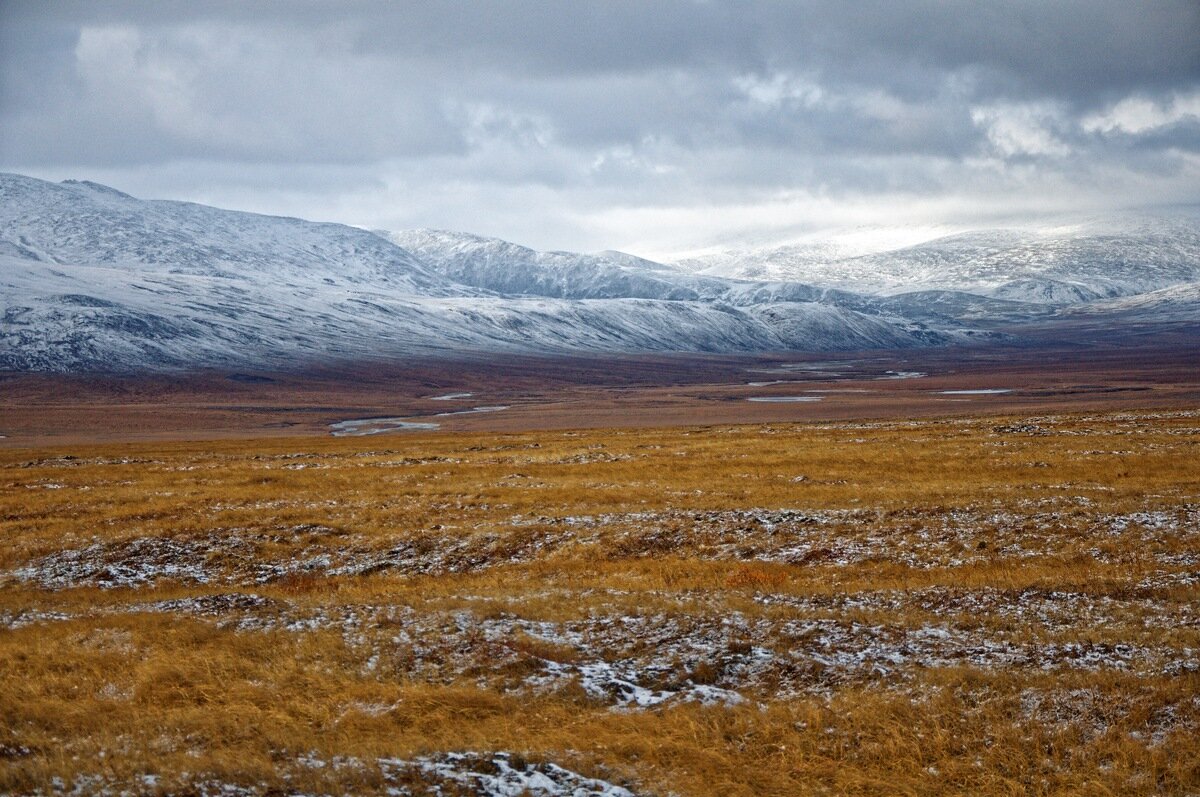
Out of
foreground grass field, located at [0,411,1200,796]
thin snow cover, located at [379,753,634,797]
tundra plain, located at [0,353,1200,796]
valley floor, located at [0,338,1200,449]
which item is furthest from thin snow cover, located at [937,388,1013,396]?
thin snow cover, located at [379,753,634,797]

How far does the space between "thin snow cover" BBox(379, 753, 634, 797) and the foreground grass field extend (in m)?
0.06

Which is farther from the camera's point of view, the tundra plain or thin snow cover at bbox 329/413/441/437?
thin snow cover at bbox 329/413/441/437

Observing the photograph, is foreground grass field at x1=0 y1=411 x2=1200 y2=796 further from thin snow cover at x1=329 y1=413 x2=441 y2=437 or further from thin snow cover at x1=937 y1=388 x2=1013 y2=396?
thin snow cover at x1=937 y1=388 x2=1013 y2=396

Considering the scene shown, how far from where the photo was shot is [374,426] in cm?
12388

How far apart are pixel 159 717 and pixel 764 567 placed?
736 inches

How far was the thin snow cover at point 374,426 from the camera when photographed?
371 feet

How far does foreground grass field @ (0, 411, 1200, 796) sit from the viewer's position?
44.0ft

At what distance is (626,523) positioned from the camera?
35312 millimetres

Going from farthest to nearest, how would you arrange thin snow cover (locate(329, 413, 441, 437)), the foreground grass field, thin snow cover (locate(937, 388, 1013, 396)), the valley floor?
thin snow cover (locate(937, 388, 1013, 396))
the valley floor
thin snow cover (locate(329, 413, 441, 437))
the foreground grass field

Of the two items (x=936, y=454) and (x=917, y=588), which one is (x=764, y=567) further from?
(x=936, y=454)

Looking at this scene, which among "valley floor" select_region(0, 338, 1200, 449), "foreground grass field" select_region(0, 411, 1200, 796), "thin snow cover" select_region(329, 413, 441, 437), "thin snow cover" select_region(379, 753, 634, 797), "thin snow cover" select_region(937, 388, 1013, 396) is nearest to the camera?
"thin snow cover" select_region(379, 753, 634, 797)

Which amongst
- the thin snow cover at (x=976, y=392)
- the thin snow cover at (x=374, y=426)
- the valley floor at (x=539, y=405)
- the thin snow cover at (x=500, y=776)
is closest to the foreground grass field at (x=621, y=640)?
the thin snow cover at (x=500, y=776)

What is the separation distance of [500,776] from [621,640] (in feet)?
22.3

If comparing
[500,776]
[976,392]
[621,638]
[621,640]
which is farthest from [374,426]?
[500,776]
